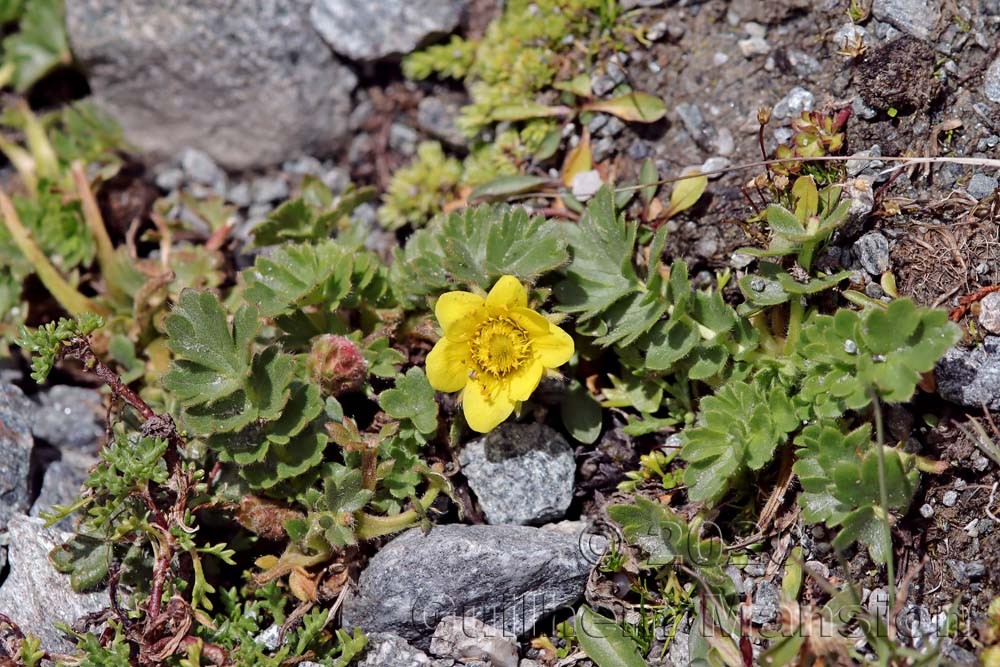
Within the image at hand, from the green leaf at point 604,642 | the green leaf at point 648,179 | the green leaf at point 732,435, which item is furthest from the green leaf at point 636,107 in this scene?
the green leaf at point 604,642

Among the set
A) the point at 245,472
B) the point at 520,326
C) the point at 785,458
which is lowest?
the point at 785,458

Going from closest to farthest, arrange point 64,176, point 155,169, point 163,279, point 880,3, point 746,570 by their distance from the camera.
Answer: point 746,570 → point 880,3 → point 163,279 → point 64,176 → point 155,169

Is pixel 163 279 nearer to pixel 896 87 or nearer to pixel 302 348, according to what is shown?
pixel 302 348

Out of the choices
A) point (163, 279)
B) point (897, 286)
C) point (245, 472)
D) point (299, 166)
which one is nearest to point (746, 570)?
point (897, 286)

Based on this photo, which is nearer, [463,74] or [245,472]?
[245,472]

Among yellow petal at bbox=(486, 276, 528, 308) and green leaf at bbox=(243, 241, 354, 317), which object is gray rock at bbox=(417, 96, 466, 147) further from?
yellow petal at bbox=(486, 276, 528, 308)

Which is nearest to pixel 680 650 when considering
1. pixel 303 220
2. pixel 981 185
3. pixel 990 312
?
pixel 990 312

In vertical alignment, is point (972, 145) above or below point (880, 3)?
below

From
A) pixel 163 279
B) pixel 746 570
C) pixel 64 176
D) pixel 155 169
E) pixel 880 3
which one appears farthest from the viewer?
pixel 155 169
